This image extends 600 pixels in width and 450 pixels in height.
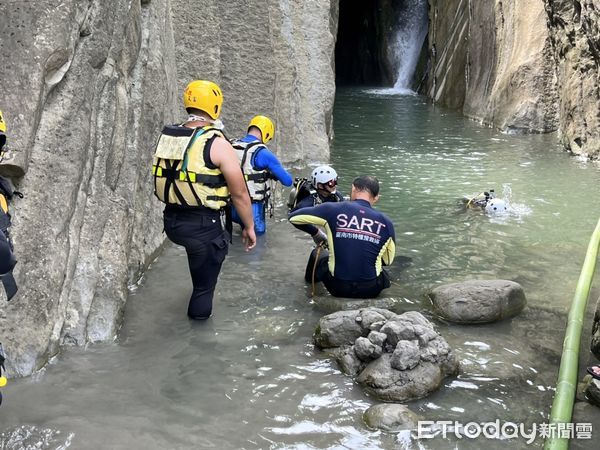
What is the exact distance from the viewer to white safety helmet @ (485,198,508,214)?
9008 mm

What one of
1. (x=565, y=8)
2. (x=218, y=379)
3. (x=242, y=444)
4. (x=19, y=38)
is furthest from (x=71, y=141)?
(x=565, y=8)

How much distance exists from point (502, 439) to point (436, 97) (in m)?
23.9

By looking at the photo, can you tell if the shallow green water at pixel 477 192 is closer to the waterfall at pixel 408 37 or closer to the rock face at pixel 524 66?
the rock face at pixel 524 66

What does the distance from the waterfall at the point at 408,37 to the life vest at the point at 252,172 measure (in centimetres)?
2846

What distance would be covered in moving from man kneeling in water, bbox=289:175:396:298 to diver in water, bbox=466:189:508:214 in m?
3.64

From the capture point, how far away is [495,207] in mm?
9016

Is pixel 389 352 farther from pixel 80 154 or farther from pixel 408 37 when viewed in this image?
pixel 408 37

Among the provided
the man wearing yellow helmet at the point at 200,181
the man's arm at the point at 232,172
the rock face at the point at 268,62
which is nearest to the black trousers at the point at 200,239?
the man wearing yellow helmet at the point at 200,181

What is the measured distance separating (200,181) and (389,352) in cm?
183

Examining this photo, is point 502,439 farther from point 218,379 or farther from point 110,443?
point 110,443

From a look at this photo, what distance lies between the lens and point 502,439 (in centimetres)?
382

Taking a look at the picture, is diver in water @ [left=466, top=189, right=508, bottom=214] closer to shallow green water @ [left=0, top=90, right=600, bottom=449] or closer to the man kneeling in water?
shallow green water @ [left=0, top=90, right=600, bottom=449]

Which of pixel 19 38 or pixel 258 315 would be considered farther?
pixel 258 315

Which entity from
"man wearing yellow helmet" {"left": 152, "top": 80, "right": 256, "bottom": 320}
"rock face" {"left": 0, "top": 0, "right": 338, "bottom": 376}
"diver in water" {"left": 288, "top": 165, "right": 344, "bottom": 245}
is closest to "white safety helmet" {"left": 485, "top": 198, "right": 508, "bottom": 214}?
"diver in water" {"left": 288, "top": 165, "right": 344, "bottom": 245}
